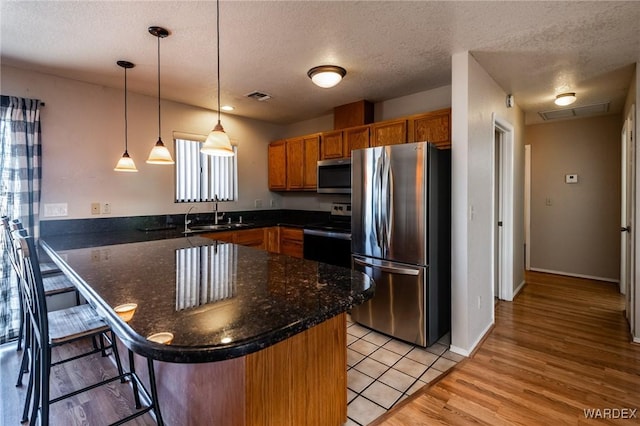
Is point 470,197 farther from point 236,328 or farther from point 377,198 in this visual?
Answer: point 236,328

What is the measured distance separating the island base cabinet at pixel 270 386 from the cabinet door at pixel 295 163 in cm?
302

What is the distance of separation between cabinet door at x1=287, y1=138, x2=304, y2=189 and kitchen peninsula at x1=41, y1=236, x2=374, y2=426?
8.65 ft

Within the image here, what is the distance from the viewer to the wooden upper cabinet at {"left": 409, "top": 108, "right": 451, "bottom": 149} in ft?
9.43

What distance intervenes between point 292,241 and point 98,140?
231cm

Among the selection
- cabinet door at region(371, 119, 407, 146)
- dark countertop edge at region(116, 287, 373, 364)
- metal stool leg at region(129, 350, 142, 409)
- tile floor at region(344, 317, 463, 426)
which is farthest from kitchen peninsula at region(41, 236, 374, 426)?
cabinet door at region(371, 119, 407, 146)

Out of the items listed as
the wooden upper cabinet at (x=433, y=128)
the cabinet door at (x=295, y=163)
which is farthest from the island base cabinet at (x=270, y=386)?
the cabinet door at (x=295, y=163)

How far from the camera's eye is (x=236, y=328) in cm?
89

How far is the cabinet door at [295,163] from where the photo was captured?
4312 millimetres

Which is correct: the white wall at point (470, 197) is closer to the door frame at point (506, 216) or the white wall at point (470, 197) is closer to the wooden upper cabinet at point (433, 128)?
the wooden upper cabinet at point (433, 128)

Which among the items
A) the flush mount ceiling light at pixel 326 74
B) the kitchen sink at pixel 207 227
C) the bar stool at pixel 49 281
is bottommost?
the bar stool at pixel 49 281

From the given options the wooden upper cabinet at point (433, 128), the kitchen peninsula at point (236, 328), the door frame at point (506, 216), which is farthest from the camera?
the door frame at point (506, 216)

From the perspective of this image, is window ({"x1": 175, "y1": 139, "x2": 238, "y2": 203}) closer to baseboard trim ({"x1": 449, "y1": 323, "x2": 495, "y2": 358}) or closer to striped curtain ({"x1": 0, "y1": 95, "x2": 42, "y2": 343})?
striped curtain ({"x1": 0, "y1": 95, "x2": 42, "y2": 343})

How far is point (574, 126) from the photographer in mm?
4621

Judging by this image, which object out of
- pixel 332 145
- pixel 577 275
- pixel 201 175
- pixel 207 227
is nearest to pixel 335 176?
pixel 332 145
